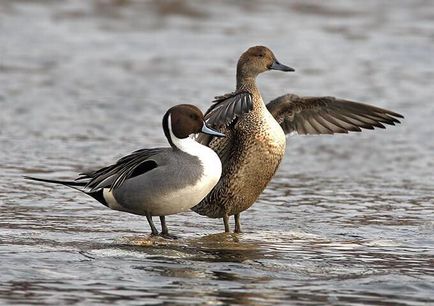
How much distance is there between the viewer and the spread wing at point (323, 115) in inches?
318

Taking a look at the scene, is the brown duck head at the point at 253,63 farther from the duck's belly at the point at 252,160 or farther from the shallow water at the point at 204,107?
the shallow water at the point at 204,107

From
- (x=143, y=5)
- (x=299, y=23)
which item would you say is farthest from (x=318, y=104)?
(x=143, y=5)

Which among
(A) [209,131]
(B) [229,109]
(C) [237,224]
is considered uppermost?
(B) [229,109]

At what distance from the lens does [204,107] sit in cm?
1238

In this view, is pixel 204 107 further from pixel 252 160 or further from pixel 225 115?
pixel 225 115

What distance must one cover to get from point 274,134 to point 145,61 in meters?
7.60

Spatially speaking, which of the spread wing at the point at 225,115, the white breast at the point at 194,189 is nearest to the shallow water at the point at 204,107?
the white breast at the point at 194,189

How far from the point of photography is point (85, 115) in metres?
12.0

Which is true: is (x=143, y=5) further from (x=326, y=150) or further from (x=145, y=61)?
(x=326, y=150)

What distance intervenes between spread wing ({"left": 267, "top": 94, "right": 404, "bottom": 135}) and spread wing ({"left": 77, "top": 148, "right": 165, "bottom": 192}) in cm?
137

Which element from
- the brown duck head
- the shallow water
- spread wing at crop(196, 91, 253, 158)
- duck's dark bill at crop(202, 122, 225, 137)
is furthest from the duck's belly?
duck's dark bill at crop(202, 122, 225, 137)

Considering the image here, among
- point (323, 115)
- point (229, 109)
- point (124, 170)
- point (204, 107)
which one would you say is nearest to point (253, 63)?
Answer: point (229, 109)

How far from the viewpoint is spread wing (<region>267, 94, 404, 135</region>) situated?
8070 millimetres

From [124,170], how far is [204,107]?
543 centimetres
